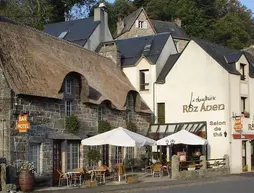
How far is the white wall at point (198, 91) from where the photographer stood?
32281 mm

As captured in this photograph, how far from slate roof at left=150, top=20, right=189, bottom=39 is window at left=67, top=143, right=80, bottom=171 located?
34645mm

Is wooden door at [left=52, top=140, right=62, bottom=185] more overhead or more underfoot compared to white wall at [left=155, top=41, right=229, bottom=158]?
more underfoot

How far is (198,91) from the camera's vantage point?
3347 cm

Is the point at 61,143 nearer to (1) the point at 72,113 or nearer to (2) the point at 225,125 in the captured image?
(1) the point at 72,113

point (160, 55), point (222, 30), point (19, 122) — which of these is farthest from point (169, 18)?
point (19, 122)

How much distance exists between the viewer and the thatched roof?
23.4m

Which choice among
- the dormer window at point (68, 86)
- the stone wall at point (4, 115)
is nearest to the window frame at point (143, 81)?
the dormer window at point (68, 86)

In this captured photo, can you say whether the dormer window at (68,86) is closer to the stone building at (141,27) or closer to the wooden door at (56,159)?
the wooden door at (56,159)

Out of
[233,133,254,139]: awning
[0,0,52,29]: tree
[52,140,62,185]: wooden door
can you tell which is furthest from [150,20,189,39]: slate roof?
[52,140,62,185]: wooden door

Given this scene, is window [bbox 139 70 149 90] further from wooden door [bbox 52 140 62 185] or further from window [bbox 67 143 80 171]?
wooden door [bbox 52 140 62 185]

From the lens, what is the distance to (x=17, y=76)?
909 inches

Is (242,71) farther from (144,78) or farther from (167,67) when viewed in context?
(144,78)

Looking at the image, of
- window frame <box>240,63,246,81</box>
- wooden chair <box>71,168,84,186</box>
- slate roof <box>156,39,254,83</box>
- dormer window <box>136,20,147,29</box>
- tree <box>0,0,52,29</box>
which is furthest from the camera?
dormer window <box>136,20,147,29</box>

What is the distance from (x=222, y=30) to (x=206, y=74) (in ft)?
111
